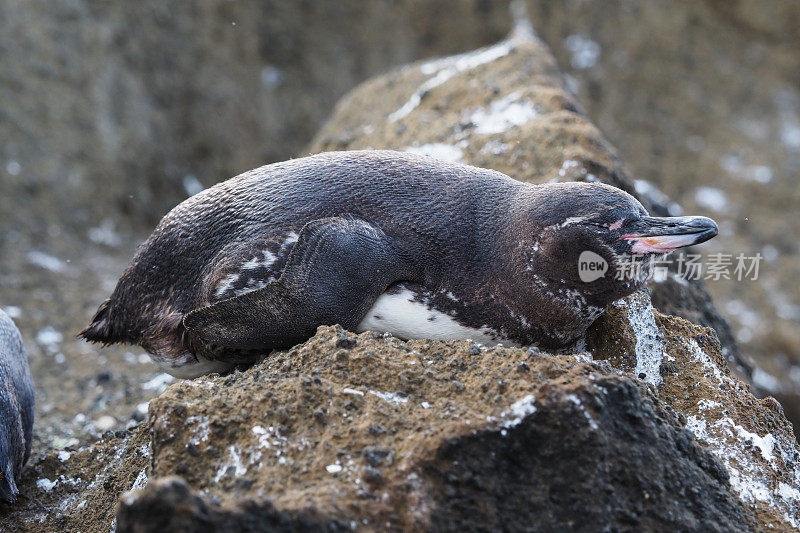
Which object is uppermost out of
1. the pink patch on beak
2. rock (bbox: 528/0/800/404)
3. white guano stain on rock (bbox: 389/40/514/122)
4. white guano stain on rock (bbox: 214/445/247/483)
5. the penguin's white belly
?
the pink patch on beak

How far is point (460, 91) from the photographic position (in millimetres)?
6645

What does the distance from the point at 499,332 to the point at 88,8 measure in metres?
8.22

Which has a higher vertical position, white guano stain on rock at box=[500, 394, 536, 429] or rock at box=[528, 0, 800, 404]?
white guano stain on rock at box=[500, 394, 536, 429]

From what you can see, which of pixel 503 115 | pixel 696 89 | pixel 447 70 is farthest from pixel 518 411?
pixel 696 89

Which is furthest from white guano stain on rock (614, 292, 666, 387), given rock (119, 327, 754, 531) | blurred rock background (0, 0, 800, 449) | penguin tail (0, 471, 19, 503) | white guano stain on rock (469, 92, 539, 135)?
blurred rock background (0, 0, 800, 449)

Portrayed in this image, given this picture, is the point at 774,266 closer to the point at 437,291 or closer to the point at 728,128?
the point at 728,128

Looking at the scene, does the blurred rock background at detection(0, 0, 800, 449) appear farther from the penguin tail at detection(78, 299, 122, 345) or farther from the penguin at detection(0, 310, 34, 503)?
the penguin tail at detection(78, 299, 122, 345)

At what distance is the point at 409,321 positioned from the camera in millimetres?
3719

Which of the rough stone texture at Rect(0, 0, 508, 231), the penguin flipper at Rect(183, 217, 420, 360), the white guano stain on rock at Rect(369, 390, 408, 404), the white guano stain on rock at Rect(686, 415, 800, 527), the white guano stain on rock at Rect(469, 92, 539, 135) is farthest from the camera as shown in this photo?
the rough stone texture at Rect(0, 0, 508, 231)

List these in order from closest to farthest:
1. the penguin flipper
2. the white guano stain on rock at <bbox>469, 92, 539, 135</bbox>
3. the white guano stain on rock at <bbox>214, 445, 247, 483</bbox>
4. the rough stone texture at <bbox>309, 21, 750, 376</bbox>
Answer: the white guano stain on rock at <bbox>214, 445, 247, 483</bbox> → the penguin flipper → the rough stone texture at <bbox>309, 21, 750, 376</bbox> → the white guano stain on rock at <bbox>469, 92, 539, 135</bbox>

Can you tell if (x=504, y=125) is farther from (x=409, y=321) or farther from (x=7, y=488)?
(x=7, y=488)

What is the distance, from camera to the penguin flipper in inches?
138

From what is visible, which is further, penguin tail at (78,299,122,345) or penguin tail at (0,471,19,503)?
penguin tail at (78,299,122,345)

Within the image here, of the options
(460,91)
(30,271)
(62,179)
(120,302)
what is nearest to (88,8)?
(62,179)
